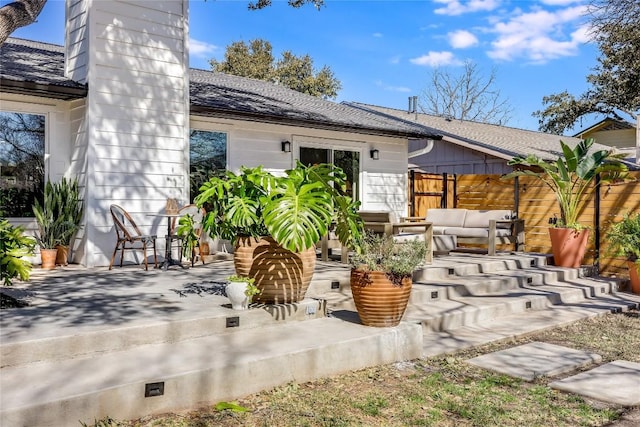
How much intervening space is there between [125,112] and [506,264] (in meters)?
6.51

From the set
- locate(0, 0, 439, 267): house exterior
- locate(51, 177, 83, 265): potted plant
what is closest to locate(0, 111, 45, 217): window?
locate(0, 0, 439, 267): house exterior

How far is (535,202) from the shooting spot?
10.3m

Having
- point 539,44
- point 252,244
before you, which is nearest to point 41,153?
point 252,244

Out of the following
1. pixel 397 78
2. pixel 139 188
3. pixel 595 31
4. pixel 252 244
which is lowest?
pixel 252 244

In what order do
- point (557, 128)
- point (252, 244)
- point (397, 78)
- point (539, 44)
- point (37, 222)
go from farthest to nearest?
point (397, 78), point (539, 44), point (557, 128), point (37, 222), point (252, 244)

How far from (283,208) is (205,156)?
5.19 metres

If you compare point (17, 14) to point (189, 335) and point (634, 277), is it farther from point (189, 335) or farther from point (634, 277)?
point (634, 277)

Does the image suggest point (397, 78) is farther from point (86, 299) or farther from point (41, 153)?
point (86, 299)

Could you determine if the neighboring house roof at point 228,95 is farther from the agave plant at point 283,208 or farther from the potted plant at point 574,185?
the agave plant at point 283,208

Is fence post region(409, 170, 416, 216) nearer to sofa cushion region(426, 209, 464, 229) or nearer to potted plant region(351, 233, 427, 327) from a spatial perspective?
sofa cushion region(426, 209, 464, 229)

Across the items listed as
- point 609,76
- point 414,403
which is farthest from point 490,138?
point 414,403

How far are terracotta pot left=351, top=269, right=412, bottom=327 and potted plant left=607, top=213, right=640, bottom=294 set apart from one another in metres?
5.01

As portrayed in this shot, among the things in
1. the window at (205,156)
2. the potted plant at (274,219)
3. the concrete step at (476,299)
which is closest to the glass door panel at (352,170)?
the window at (205,156)

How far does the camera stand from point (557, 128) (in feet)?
85.3
